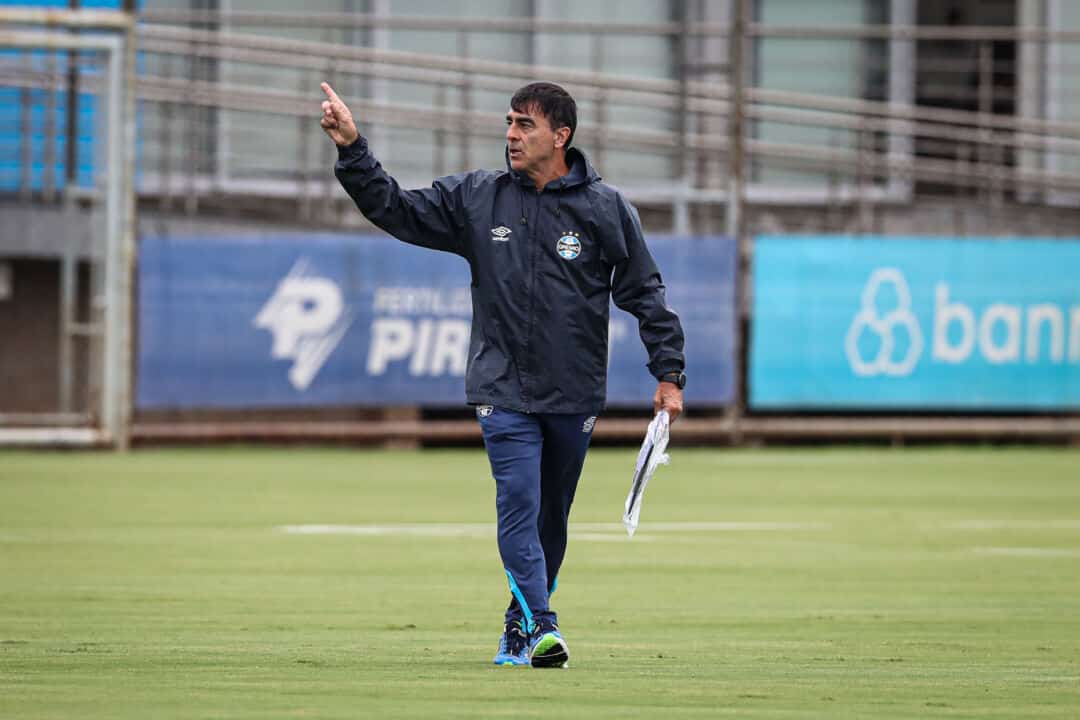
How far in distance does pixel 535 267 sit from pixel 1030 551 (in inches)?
207

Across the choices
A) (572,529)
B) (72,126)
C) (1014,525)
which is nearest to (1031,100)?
(72,126)

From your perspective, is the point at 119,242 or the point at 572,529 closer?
the point at 572,529

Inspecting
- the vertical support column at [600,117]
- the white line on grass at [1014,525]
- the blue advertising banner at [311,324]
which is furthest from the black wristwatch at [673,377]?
the vertical support column at [600,117]

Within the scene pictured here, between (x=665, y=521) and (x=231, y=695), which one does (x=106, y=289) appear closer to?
(x=665, y=521)

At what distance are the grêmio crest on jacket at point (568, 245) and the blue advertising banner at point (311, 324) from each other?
37.0ft

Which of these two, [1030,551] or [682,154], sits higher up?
[682,154]

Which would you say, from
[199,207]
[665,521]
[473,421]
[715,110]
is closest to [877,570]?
[665,521]

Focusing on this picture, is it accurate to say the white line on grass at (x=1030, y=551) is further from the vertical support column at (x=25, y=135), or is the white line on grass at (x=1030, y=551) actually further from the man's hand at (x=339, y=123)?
the vertical support column at (x=25, y=135)

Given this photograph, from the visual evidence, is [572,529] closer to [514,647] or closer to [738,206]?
[514,647]

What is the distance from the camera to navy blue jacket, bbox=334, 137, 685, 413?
289 inches

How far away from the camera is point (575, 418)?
24.2ft

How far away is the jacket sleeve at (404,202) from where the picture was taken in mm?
7250

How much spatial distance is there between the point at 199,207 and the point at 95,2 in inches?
121

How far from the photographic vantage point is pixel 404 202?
7.38 m
